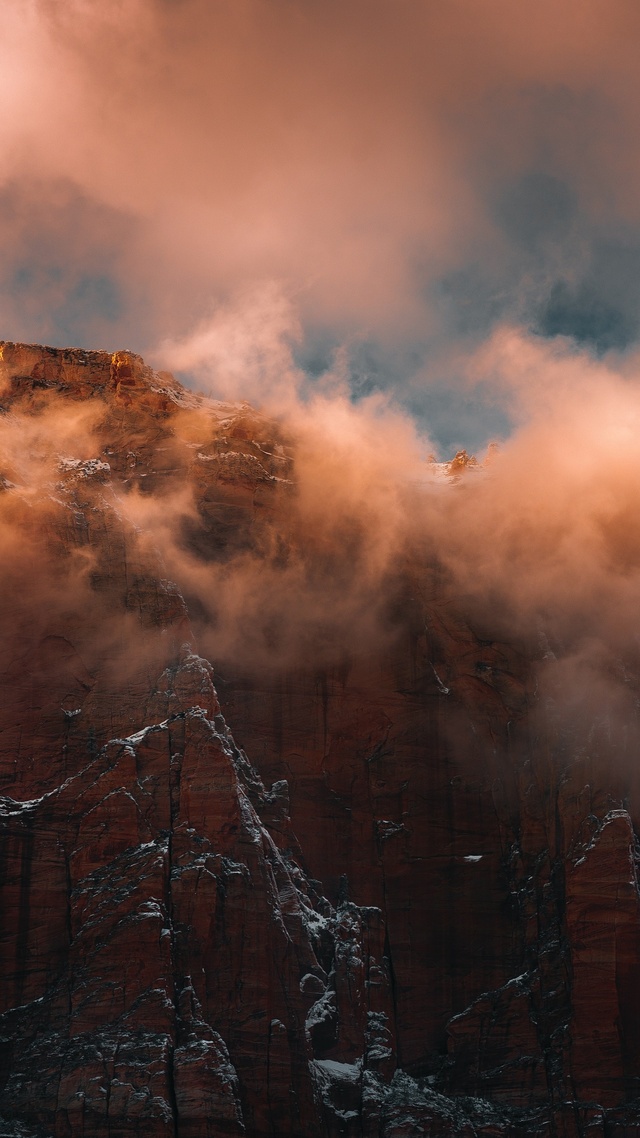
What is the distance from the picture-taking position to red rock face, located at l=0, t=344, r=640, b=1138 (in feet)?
309

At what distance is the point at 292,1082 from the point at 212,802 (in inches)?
693

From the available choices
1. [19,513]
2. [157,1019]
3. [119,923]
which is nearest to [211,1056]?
[157,1019]

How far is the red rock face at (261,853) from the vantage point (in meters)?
94.2

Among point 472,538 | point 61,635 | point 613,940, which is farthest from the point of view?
point 472,538

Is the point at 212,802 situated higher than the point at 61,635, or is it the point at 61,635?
the point at 61,635

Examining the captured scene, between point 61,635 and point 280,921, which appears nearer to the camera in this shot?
point 280,921

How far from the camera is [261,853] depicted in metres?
100

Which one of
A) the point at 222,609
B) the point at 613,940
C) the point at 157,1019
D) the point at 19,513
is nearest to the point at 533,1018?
the point at 613,940

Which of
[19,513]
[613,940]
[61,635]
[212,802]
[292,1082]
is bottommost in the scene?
[292,1082]

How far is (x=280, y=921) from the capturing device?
3898 inches

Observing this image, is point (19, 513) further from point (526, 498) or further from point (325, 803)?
point (526, 498)

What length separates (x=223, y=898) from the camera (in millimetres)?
97625

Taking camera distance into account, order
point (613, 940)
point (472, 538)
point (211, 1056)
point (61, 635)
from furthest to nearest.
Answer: point (472, 538) → point (61, 635) → point (613, 940) → point (211, 1056)

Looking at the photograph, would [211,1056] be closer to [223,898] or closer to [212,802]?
[223,898]
